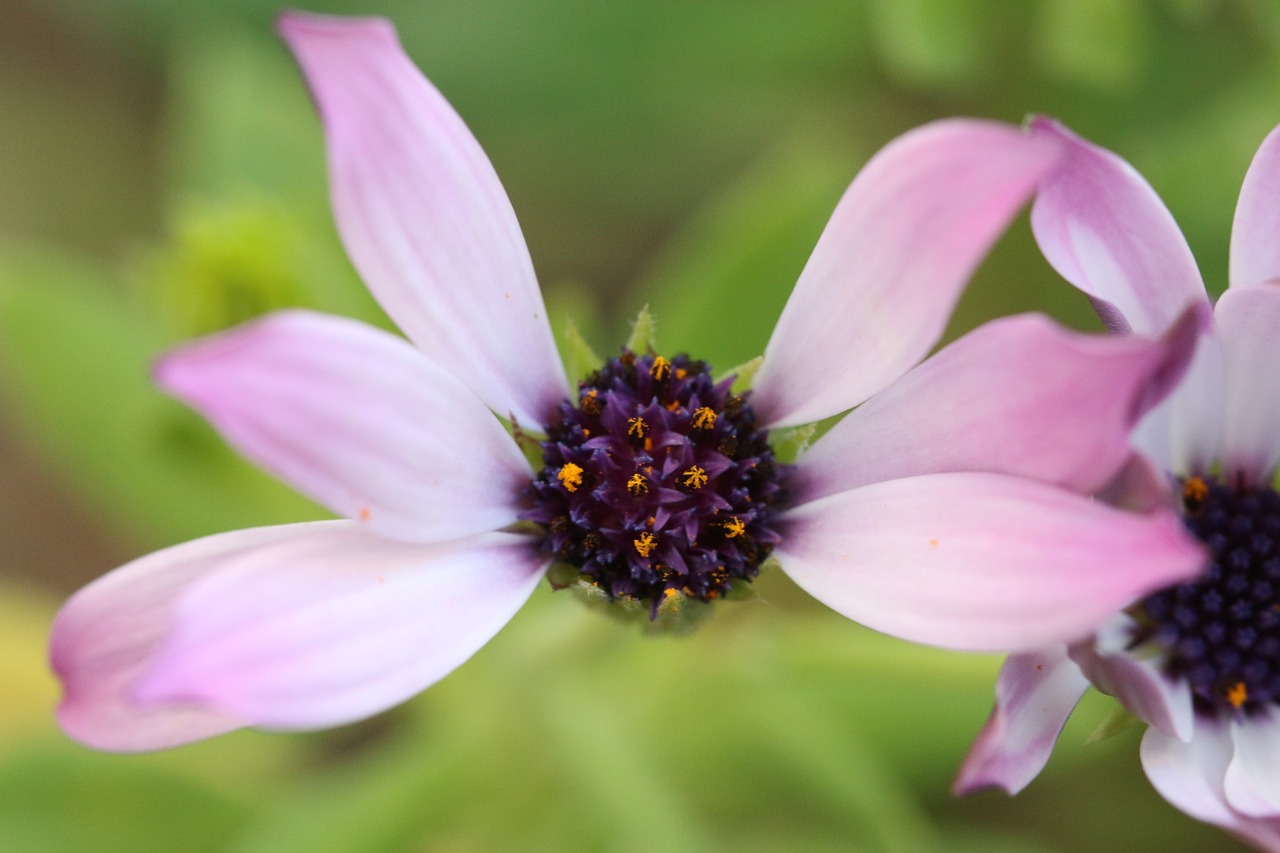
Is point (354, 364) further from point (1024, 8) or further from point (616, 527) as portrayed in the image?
point (1024, 8)

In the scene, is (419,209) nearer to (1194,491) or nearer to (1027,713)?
(1027,713)

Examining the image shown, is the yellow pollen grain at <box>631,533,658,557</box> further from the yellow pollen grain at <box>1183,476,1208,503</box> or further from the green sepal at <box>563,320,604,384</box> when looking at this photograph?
the yellow pollen grain at <box>1183,476,1208,503</box>

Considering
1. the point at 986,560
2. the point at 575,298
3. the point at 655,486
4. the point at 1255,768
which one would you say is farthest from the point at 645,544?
the point at 575,298

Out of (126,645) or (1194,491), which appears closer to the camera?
(126,645)

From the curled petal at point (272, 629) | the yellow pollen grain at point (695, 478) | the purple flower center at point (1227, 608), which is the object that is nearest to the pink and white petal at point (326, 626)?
the curled petal at point (272, 629)

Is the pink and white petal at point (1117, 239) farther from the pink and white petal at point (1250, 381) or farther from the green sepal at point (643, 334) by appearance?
the green sepal at point (643, 334)

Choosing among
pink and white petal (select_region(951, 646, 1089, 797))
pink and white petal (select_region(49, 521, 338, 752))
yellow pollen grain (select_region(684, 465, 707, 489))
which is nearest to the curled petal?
pink and white petal (select_region(49, 521, 338, 752))
